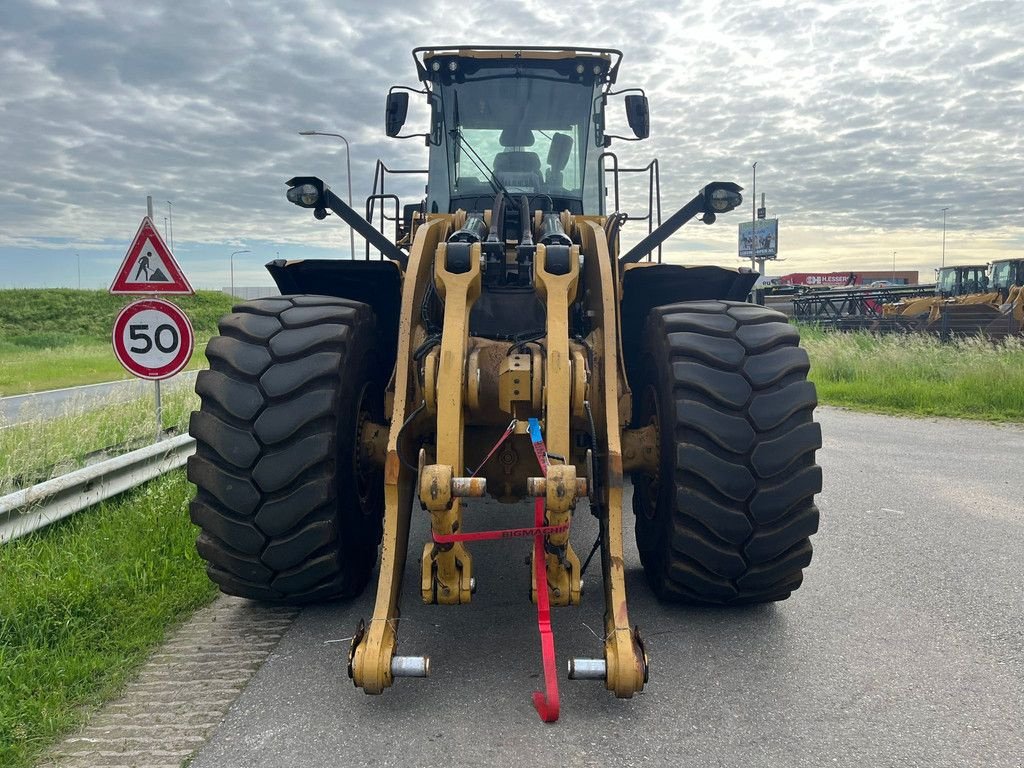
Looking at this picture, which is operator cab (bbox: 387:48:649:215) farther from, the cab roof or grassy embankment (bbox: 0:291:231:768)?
grassy embankment (bbox: 0:291:231:768)

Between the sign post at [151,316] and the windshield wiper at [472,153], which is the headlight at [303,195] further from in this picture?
the sign post at [151,316]

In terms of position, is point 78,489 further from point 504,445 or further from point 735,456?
point 735,456

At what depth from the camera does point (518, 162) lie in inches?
211

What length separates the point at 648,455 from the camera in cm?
377

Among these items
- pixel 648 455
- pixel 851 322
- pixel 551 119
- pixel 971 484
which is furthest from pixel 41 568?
pixel 851 322

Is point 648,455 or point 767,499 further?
point 648,455

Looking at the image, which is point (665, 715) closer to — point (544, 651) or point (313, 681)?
point (544, 651)

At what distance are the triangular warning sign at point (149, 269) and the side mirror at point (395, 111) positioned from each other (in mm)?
2186

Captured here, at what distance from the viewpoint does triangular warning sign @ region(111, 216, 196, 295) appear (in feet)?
21.4

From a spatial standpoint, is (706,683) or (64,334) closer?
(706,683)

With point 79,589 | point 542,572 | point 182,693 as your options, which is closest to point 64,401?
point 79,589

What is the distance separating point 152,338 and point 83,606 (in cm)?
305

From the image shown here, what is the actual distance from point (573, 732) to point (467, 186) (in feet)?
11.9

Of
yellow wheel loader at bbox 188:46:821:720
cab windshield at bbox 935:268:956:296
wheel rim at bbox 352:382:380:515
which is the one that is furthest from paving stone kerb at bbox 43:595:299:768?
cab windshield at bbox 935:268:956:296
